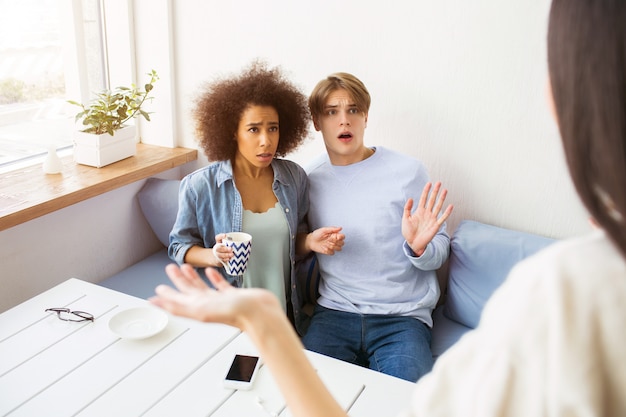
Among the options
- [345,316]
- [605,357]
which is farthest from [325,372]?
[605,357]

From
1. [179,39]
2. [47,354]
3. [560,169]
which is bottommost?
[47,354]

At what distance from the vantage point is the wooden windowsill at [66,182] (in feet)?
6.51

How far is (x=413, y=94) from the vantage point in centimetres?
216

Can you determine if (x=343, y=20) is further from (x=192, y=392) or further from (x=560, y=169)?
(x=192, y=392)

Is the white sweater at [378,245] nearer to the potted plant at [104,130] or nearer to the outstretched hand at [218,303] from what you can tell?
the potted plant at [104,130]

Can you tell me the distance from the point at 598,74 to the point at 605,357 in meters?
0.26

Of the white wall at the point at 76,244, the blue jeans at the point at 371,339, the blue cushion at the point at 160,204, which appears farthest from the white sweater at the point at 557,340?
the blue cushion at the point at 160,204

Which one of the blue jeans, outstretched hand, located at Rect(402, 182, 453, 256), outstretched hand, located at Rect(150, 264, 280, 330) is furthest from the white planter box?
outstretched hand, located at Rect(150, 264, 280, 330)

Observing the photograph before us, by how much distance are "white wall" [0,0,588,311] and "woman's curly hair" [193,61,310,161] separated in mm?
207

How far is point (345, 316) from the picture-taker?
195 centimetres

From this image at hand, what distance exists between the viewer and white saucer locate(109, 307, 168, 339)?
4.85ft

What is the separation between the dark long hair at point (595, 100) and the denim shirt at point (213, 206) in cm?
146

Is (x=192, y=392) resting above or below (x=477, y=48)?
below

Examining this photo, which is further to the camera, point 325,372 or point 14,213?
point 14,213
